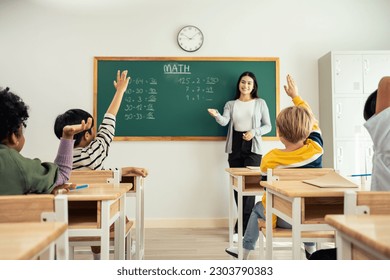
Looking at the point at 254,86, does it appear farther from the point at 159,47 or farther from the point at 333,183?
the point at 333,183

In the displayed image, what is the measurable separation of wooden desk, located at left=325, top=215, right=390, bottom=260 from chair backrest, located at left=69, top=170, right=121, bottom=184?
1.36m

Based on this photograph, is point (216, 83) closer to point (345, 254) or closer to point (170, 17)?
point (170, 17)

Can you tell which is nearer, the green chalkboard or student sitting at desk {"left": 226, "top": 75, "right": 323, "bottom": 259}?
student sitting at desk {"left": 226, "top": 75, "right": 323, "bottom": 259}

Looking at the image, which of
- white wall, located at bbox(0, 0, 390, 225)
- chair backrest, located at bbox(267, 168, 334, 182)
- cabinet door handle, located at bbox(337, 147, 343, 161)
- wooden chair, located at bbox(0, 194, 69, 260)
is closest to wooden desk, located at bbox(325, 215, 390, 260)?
wooden chair, located at bbox(0, 194, 69, 260)

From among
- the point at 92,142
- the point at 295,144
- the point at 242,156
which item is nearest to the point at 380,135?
the point at 295,144

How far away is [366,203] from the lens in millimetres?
1009

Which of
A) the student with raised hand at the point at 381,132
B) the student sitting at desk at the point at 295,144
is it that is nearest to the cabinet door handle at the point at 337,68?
the student sitting at desk at the point at 295,144

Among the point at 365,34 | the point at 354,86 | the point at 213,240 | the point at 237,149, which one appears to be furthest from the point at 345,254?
the point at 365,34

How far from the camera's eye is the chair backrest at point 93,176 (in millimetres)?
1977

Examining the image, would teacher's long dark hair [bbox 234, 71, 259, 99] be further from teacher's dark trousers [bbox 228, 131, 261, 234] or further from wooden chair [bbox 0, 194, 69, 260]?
wooden chair [bbox 0, 194, 69, 260]

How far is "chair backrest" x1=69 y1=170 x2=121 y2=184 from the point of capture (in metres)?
1.98

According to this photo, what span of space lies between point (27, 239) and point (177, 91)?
367 centimetres

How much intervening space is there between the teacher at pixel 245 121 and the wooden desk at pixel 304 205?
7.80ft

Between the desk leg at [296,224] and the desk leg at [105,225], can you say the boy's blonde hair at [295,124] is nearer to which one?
the desk leg at [296,224]
